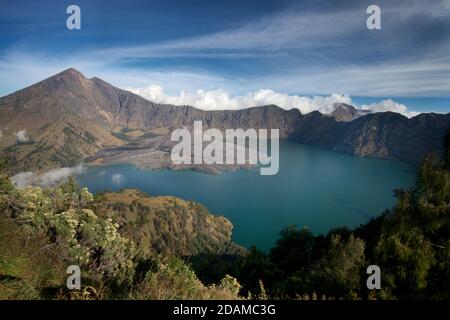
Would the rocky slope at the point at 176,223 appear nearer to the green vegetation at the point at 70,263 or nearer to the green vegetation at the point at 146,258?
the green vegetation at the point at 146,258

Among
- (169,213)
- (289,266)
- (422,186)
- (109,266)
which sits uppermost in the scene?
(422,186)

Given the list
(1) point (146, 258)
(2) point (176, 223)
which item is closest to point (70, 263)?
(1) point (146, 258)

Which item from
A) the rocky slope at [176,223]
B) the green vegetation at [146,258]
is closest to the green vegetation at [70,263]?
the green vegetation at [146,258]

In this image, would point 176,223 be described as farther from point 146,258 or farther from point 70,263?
point 70,263

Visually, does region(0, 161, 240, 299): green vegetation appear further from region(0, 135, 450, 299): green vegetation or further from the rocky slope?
the rocky slope

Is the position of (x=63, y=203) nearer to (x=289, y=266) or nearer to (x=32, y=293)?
(x=32, y=293)

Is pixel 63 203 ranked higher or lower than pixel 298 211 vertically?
higher

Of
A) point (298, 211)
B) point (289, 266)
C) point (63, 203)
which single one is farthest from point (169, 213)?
point (63, 203)

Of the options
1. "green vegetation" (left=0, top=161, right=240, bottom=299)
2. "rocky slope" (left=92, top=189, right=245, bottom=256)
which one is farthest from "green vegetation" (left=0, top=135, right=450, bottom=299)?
"rocky slope" (left=92, top=189, right=245, bottom=256)

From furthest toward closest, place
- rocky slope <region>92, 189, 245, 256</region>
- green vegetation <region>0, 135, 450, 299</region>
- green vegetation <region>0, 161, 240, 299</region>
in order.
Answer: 1. rocky slope <region>92, 189, 245, 256</region>
2. green vegetation <region>0, 135, 450, 299</region>
3. green vegetation <region>0, 161, 240, 299</region>

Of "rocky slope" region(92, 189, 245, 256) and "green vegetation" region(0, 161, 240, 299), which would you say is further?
"rocky slope" region(92, 189, 245, 256)
